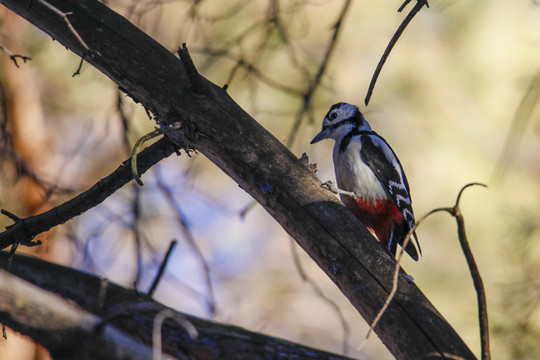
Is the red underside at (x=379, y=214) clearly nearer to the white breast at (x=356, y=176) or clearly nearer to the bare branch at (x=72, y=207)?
the white breast at (x=356, y=176)

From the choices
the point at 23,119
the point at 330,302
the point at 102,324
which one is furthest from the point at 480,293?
the point at 23,119

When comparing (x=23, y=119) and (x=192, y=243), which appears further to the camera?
(x=23, y=119)

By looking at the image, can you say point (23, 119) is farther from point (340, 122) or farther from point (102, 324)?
point (102, 324)

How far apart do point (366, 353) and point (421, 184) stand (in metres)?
1.51

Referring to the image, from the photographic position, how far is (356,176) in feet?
10.1

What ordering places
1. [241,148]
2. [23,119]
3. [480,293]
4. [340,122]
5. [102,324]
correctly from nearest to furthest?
[102,324], [480,293], [241,148], [340,122], [23,119]

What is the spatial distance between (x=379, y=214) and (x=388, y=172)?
239 millimetres

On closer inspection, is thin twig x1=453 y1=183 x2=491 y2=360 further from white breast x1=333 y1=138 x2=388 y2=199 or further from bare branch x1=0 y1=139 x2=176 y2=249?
white breast x1=333 y1=138 x2=388 y2=199

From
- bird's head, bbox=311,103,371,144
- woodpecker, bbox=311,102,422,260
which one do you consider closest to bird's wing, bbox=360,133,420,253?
woodpecker, bbox=311,102,422,260

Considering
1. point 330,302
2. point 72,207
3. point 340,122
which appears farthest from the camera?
point 340,122

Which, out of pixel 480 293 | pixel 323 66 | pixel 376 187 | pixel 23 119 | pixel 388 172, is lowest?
pixel 480 293

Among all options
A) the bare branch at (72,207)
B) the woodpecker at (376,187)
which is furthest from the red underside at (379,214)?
the bare branch at (72,207)

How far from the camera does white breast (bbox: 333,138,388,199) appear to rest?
3051mm

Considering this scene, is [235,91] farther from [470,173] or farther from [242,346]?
[242,346]
